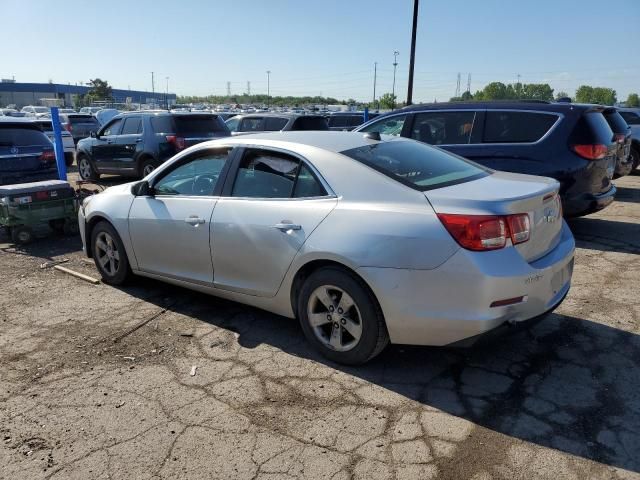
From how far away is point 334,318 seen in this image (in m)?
3.48

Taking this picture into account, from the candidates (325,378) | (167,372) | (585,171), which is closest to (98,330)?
(167,372)

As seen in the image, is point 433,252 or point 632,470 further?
point 433,252

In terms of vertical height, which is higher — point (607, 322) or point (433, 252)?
point (433, 252)

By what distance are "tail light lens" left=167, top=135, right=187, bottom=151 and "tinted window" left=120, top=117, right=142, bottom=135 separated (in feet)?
3.40

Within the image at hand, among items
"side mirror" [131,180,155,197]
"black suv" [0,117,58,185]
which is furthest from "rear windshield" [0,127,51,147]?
"side mirror" [131,180,155,197]

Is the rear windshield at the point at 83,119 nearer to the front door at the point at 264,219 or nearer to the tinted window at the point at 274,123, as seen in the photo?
the tinted window at the point at 274,123

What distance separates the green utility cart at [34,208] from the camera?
6.82 metres

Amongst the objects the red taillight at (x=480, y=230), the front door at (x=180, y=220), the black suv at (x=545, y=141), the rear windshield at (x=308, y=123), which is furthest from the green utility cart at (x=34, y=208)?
the rear windshield at (x=308, y=123)

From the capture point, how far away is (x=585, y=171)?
629cm

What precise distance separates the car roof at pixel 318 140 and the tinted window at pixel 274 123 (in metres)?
8.73

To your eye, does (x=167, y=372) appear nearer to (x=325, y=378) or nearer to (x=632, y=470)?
(x=325, y=378)

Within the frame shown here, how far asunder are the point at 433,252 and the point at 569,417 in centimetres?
119

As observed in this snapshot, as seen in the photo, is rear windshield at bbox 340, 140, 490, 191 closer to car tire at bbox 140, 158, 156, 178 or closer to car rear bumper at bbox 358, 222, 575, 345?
car rear bumper at bbox 358, 222, 575, 345

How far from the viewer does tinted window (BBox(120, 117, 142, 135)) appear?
11587 mm
